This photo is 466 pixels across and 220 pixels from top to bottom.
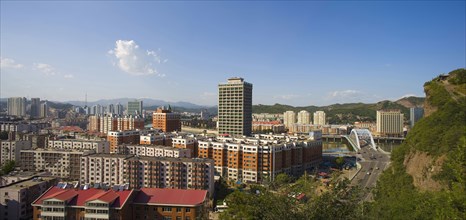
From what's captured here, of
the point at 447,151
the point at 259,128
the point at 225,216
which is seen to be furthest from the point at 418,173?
the point at 259,128

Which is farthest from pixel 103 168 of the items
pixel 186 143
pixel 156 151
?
pixel 186 143

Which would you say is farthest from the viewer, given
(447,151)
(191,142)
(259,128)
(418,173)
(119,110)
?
(119,110)

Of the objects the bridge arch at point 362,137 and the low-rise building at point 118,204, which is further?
the bridge arch at point 362,137

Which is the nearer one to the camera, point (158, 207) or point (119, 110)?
point (158, 207)

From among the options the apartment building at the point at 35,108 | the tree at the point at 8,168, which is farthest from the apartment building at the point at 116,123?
the apartment building at the point at 35,108

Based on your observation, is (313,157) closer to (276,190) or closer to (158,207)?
(158,207)

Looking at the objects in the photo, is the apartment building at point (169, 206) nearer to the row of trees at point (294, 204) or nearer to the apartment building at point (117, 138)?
the row of trees at point (294, 204)

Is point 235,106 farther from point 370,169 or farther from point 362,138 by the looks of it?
point 362,138

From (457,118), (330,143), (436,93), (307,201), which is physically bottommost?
(330,143)
